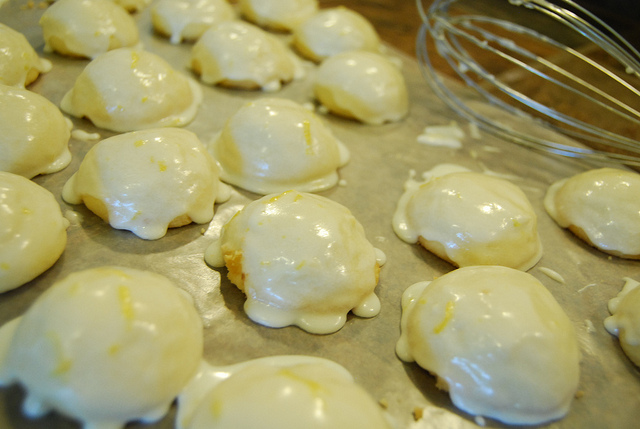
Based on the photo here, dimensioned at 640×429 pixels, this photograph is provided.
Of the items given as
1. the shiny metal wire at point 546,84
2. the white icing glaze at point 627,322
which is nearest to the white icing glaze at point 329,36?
the shiny metal wire at point 546,84

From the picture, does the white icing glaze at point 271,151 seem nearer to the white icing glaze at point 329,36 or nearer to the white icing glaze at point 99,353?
the white icing glaze at point 99,353

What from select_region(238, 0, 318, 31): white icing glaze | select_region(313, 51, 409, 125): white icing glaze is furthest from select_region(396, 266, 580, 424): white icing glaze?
select_region(238, 0, 318, 31): white icing glaze

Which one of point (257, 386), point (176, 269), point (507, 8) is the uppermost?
point (507, 8)

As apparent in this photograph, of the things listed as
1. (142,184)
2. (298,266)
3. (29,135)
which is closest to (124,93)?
(29,135)

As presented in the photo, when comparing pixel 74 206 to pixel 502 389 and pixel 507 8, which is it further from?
pixel 507 8

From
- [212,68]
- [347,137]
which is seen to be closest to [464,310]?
[347,137]
